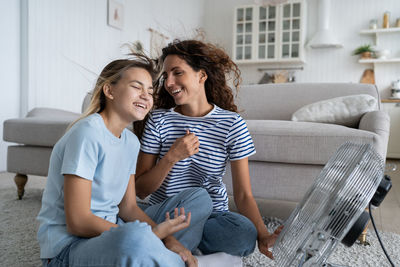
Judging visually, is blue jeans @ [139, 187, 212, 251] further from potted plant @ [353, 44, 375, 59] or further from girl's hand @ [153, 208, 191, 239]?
potted plant @ [353, 44, 375, 59]

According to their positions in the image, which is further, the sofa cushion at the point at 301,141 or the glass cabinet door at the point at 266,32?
the glass cabinet door at the point at 266,32

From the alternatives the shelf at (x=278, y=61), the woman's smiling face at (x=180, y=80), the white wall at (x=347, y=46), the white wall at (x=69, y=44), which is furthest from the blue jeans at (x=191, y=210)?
the shelf at (x=278, y=61)

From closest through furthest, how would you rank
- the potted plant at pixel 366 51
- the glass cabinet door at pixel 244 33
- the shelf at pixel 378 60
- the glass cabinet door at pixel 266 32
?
the shelf at pixel 378 60
the potted plant at pixel 366 51
the glass cabinet door at pixel 266 32
the glass cabinet door at pixel 244 33

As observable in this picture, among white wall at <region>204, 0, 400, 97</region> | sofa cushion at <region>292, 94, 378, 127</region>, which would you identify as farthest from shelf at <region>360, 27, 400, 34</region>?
sofa cushion at <region>292, 94, 378, 127</region>

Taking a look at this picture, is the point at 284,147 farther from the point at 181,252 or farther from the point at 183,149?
the point at 181,252

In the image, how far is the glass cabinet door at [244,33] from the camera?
5379 millimetres

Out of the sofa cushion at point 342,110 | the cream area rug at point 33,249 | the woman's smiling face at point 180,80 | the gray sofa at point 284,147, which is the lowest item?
the cream area rug at point 33,249

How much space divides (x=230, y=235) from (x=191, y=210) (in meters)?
0.14

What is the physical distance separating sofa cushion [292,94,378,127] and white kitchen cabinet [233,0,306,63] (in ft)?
11.0

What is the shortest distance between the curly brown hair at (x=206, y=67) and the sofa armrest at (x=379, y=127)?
63cm

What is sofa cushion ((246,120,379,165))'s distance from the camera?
1.45m

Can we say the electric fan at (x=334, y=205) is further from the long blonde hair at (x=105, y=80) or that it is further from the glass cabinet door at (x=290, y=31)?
the glass cabinet door at (x=290, y=31)

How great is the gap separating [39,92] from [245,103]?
6.49 feet

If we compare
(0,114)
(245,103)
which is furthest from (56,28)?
(245,103)
